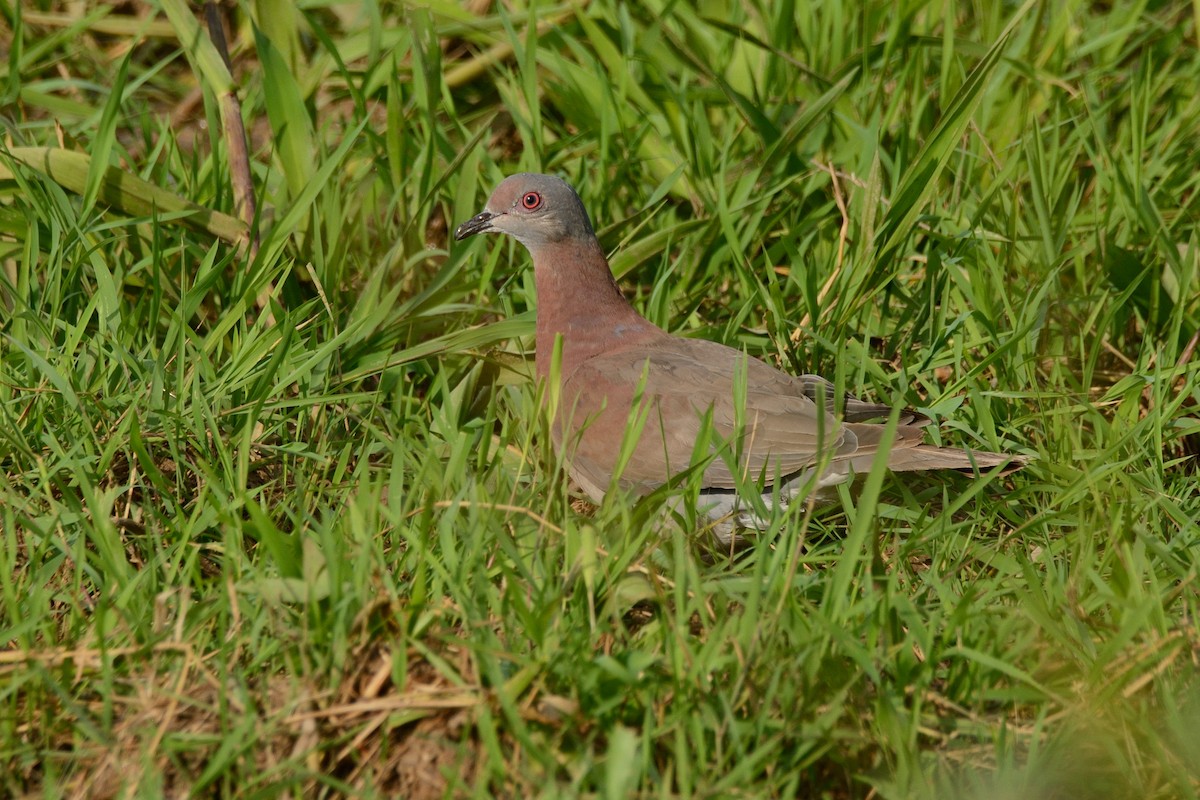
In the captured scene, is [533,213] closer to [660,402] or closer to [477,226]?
[477,226]

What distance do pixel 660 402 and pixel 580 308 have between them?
20.9 inches

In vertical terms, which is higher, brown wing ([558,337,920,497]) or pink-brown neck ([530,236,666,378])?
pink-brown neck ([530,236,666,378])

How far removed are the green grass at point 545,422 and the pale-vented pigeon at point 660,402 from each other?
0.16 m

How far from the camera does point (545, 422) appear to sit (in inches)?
153

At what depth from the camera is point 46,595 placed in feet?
9.71

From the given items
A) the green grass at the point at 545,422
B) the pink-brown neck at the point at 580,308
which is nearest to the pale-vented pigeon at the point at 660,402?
the pink-brown neck at the point at 580,308

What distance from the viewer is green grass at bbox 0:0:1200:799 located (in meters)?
2.62

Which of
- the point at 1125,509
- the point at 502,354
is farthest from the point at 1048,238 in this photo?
the point at 502,354

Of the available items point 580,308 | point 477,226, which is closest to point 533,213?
point 477,226

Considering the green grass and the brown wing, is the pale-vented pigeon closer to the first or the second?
the brown wing

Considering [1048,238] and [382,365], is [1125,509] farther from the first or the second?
[382,365]

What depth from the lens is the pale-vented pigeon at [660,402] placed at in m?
3.68

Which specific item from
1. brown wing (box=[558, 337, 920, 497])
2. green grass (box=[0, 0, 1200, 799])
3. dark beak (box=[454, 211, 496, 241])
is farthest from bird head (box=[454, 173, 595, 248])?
brown wing (box=[558, 337, 920, 497])

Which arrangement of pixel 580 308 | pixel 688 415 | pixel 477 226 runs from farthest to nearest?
pixel 477 226
pixel 580 308
pixel 688 415
